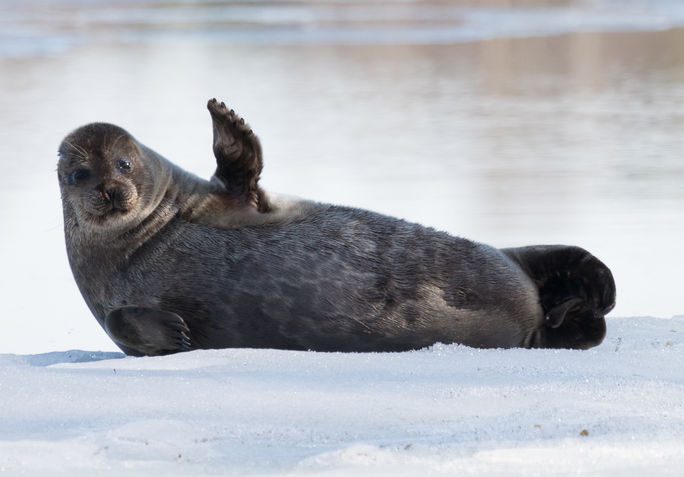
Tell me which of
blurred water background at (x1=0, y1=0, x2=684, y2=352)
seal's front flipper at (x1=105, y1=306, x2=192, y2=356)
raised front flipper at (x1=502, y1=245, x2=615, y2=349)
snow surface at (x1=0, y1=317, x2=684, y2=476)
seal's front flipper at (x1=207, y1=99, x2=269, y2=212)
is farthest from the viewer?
blurred water background at (x1=0, y1=0, x2=684, y2=352)

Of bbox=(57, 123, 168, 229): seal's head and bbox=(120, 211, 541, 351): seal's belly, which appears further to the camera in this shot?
bbox=(57, 123, 168, 229): seal's head

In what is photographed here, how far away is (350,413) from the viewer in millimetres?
3361

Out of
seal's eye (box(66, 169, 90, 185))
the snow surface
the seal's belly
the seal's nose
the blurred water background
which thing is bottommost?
the snow surface

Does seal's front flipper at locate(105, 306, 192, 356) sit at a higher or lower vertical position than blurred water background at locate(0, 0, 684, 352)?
lower

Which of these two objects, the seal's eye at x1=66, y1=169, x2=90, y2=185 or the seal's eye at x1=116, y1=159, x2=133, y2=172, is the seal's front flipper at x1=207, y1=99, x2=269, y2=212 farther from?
the seal's eye at x1=66, y1=169, x2=90, y2=185

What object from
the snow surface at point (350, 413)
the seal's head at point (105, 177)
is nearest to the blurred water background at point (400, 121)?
the seal's head at point (105, 177)

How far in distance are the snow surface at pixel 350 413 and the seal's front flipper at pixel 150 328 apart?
122 mm

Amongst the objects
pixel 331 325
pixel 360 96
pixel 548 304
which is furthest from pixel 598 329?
pixel 360 96

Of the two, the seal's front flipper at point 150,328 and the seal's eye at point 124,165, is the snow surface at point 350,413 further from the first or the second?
the seal's eye at point 124,165

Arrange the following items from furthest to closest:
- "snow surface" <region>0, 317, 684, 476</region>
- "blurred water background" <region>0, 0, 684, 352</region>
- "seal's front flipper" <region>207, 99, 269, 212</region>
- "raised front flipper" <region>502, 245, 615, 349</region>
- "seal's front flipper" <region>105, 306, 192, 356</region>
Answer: "blurred water background" <region>0, 0, 684, 352</region> → "seal's front flipper" <region>207, 99, 269, 212</region> → "raised front flipper" <region>502, 245, 615, 349</region> → "seal's front flipper" <region>105, 306, 192, 356</region> → "snow surface" <region>0, 317, 684, 476</region>

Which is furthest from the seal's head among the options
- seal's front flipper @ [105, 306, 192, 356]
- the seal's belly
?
seal's front flipper @ [105, 306, 192, 356]

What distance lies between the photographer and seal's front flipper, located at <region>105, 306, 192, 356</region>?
4.23m

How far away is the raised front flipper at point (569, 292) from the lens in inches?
175

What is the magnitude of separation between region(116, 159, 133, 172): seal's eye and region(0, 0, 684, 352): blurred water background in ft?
3.23
